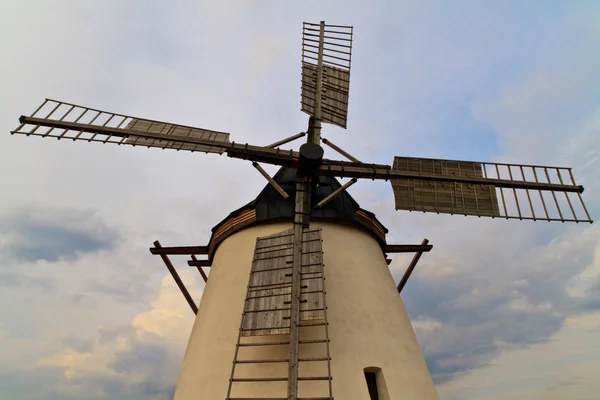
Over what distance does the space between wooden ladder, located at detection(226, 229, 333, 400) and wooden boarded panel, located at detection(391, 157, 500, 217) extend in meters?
2.42

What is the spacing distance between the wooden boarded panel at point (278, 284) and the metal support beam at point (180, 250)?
2.95 meters

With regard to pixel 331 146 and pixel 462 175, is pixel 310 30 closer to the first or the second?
pixel 331 146

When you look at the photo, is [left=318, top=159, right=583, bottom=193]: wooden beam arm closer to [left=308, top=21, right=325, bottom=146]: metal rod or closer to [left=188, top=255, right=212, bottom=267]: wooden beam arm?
[left=308, top=21, right=325, bottom=146]: metal rod

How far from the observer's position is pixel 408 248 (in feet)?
29.7

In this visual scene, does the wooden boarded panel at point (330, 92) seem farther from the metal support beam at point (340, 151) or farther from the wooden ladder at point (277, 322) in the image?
the wooden ladder at point (277, 322)

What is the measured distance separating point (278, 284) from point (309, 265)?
0.57m

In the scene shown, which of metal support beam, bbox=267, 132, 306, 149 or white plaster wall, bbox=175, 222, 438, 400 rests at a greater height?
metal support beam, bbox=267, 132, 306, 149

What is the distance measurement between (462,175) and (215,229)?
540cm

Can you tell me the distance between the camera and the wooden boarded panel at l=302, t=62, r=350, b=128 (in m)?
8.94

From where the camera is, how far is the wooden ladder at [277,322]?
17.3 feet

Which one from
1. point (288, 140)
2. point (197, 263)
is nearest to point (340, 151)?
point (288, 140)

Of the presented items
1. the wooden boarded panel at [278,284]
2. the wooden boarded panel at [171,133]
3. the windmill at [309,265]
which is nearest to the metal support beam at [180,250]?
the windmill at [309,265]

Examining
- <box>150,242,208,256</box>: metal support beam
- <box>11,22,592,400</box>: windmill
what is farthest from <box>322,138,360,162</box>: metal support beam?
<box>150,242,208,256</box>: metal support beam

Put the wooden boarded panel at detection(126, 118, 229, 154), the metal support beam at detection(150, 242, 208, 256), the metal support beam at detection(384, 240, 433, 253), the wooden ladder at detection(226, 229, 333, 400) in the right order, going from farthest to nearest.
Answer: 1. the metal support beam at detection(384, 240, 433, 253)
2. the metal support beam at detection(150, 242, 208, 256)
3. the wooden boarded panel at detection(126, 118, 229, 154)
4. the wooden ladder at detection(226, 229, 333, 400)
